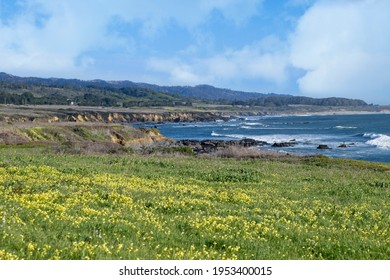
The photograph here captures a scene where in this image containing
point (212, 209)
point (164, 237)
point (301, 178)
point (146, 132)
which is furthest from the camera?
point (146, 132)

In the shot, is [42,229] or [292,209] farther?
[292,209]

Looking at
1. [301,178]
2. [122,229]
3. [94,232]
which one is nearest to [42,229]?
[94,232]

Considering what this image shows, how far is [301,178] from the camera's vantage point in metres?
28.3

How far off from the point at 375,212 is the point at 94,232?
10.5 metres
